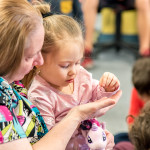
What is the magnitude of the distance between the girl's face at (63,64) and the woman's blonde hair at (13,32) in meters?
0.17

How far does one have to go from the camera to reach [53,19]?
0.94m

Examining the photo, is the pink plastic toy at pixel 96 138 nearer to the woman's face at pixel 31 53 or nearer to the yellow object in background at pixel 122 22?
the woman's face at pixel 31 53

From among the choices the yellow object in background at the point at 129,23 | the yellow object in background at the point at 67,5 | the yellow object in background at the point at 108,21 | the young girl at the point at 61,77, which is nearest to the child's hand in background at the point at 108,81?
the young girl at the point at 61,77

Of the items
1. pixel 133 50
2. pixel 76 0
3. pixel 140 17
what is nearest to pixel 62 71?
pixel 76 0

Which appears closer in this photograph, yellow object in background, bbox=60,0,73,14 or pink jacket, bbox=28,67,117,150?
pink jacket, bbox=28,67,117,150

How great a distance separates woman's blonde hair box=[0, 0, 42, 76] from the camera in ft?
2.43

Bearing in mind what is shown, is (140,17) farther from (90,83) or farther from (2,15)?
(2,15)

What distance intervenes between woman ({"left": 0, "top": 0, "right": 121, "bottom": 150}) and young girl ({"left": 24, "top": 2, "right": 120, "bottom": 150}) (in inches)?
3.5

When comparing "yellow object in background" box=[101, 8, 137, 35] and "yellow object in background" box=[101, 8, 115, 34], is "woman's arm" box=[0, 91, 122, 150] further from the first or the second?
"yellow object in background" box=[101, 8, 115, 34]

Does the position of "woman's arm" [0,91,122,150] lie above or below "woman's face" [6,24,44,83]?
below

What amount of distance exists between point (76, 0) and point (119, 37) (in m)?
1.62

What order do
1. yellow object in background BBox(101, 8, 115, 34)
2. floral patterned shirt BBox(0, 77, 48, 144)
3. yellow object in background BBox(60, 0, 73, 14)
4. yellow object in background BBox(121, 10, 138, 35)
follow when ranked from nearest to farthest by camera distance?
floral patterned shirt BBox(0, 77, 48, 144) → yellow object in background BBox(60, 0, 73, 14) → yellow object in background BBox(121, 10, 138, 35) → yellow object in background BBox(101, 8, 115, 34)

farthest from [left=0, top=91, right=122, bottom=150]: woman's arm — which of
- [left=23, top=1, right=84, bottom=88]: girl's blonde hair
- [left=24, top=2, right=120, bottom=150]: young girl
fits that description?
[left=23, top=1, right=84, bottom=88]: girl's blonde hair

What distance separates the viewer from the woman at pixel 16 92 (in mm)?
739
